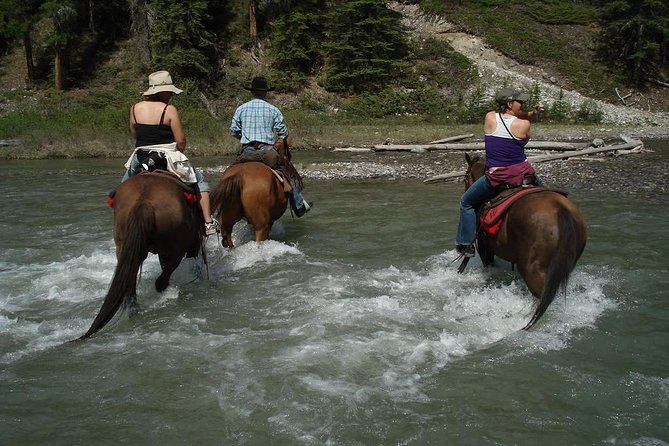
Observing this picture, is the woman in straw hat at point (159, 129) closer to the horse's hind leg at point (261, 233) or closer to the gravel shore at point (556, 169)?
the horse's hind leg at point (261, 233)

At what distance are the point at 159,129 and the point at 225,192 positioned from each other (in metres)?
1.49

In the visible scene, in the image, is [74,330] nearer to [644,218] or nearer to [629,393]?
[629,393]

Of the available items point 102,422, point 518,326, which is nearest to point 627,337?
point 518,326

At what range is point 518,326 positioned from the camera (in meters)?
5.83

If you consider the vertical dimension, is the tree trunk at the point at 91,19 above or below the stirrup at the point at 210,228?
above

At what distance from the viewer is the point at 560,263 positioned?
549cm

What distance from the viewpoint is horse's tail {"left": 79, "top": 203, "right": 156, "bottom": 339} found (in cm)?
565

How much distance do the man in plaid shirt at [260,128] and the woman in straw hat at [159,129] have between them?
182 cm

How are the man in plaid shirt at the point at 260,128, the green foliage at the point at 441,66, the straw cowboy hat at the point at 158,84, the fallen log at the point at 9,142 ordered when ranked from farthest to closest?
the green foliage at the point at 441,66 → the fallen log at the point at 9,142 → the man in plaid shirt at the point at 260,128 → the straw cowboy hat at the point at 158,84

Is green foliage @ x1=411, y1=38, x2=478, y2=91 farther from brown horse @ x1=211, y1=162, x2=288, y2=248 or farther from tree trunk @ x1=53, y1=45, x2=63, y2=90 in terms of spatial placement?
brown horse @ x1=211, y1=162, x2=288, y2=248

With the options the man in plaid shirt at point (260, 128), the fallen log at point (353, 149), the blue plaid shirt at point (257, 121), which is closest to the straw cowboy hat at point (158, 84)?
the man in plaid shirt at point (260, 128)

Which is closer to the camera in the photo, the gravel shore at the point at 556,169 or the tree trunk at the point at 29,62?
the gravel shore at the point at 556,169

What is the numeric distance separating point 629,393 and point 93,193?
13827 millimetres

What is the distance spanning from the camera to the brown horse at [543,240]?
18.0 ft
